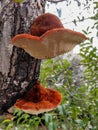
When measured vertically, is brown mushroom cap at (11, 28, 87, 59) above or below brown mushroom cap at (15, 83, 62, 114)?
above

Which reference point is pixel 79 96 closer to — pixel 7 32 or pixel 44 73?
pixel 44 73

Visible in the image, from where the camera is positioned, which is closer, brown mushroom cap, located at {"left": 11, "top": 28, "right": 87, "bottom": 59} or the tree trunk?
brown mushroom cap, located at {"left": 11, "top": 28, "right": 87, "bottom": 59}

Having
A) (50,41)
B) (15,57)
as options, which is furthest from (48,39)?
(15,57)

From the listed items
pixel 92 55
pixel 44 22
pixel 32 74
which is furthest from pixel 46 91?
pixel 92 55
